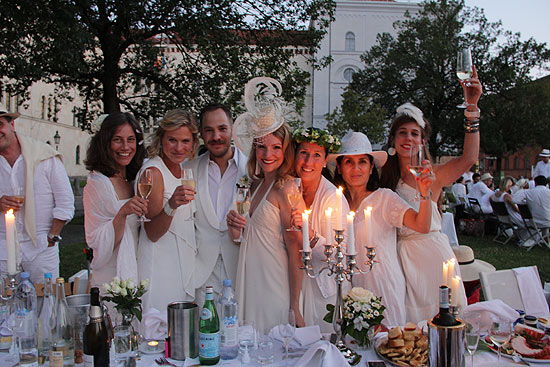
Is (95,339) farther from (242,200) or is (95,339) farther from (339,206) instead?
(339,206)

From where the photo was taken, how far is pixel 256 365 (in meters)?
2.32

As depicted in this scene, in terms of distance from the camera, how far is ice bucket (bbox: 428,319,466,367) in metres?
1.92

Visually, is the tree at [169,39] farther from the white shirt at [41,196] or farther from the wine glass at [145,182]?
the wine glass at [145,182]

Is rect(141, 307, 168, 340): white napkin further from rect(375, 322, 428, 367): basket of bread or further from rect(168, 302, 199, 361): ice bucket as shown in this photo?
rect(375, 322, 428, 367): basket of bread

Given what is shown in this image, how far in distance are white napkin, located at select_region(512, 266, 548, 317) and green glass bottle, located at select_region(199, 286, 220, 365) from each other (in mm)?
2931

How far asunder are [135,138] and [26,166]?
4.09 feet

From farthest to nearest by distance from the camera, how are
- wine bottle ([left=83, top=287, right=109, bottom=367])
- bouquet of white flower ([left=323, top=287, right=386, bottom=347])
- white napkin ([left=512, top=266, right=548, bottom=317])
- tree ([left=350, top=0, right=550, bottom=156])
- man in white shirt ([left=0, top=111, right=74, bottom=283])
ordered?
tree ([left=350, top=0, right=550, bottom=156]) → man in white shirt ([left=0, top=111, right=74, bottom=283]) → white napkin ([left=512, top=266, right=548, bottom=317]) → bouquet of white flower ([left=323, top=287, right=386, bottom=347]) → wine bottle ([left=83, top=287, right=109, bottom=367])

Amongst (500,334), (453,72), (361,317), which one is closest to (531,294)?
(500,334)

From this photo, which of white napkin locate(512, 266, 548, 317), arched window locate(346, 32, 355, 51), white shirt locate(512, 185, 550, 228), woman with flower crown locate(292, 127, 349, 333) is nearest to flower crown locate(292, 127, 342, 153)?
woman with flower crown locate(292, 127, 349, 333)

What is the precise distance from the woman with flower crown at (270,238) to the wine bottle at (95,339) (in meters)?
1.31

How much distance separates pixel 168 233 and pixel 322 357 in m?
1.69

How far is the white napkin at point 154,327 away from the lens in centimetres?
261

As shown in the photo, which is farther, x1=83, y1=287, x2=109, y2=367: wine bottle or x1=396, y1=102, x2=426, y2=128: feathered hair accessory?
x1=396, y1=102, x2=426, y2=128: feathered hair accessory

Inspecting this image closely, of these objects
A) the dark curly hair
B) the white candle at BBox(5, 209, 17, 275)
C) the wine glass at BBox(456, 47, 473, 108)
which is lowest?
the white candle at BBox(5, 209, 17, 275)
